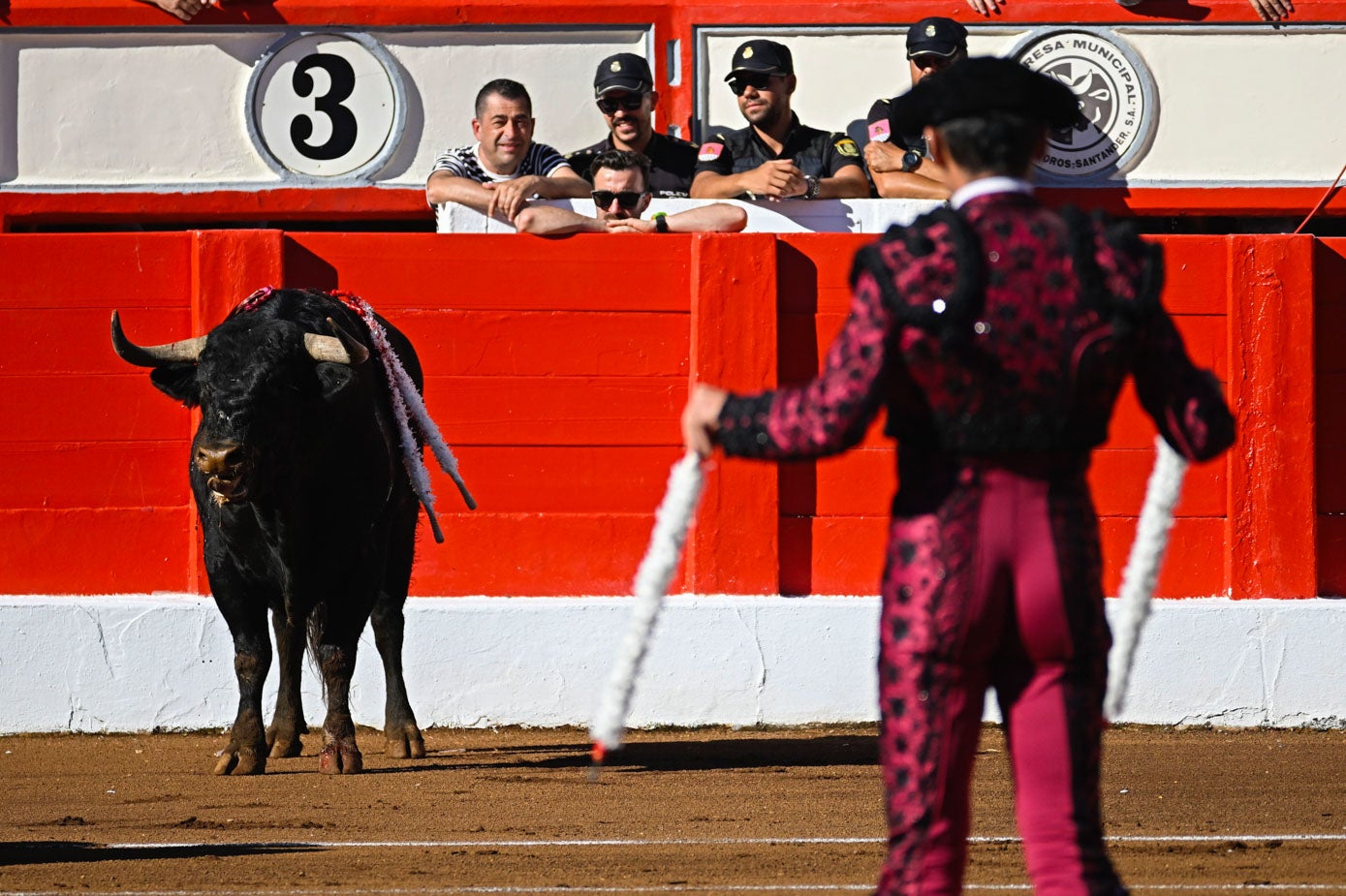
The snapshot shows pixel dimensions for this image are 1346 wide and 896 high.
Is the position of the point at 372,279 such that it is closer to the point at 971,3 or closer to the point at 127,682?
the point at 127,682

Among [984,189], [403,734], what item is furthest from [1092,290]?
[403,734]

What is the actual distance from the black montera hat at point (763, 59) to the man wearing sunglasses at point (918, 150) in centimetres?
48

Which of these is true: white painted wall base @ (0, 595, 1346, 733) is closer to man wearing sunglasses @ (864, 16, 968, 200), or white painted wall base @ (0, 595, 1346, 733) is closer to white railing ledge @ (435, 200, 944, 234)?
white railing ledge @ (435, 200, 944, 234)

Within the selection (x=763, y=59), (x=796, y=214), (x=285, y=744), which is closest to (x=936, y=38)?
(x=763, y=59)

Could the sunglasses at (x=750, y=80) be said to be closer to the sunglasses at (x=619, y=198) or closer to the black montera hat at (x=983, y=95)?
the sunglasses at (x=619, y=198)

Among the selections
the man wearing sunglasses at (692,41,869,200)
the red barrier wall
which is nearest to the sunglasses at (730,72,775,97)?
the man wearing sunglasses at (692,41,869,200)

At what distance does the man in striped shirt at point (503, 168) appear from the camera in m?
8.17

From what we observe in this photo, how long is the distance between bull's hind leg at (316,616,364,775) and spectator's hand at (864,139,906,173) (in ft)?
10.6

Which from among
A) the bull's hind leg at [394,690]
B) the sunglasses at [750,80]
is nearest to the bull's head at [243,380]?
the bull's hind leg at [394,690]

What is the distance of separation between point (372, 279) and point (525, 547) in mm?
1173

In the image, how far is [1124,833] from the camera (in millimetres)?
5285

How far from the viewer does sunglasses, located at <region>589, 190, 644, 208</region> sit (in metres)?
8.09

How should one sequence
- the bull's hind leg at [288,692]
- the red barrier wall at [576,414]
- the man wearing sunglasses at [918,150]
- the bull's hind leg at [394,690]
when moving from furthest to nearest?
the man wearing sunglasses at [918,150] < the red barrier wall at [576,414] < the bull's hind leg at [394,690] < the bull's hind leg at [288,692]

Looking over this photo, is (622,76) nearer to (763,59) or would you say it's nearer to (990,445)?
(763,59)
